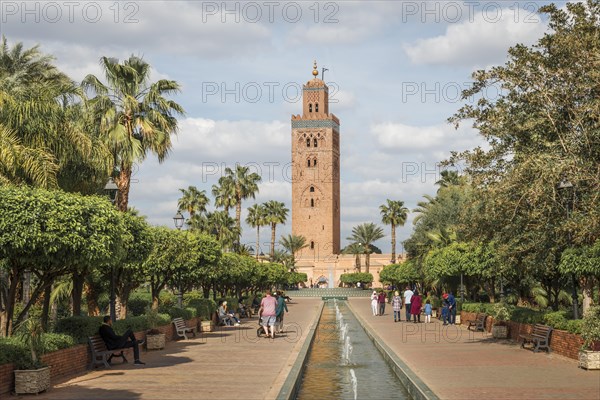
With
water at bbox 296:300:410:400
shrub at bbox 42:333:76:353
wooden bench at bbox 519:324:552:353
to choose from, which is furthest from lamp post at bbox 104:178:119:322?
wooden bench at bbox 519:324:552:353

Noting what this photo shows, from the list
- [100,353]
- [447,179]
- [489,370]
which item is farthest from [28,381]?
[447,179]

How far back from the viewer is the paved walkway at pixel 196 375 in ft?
40.5

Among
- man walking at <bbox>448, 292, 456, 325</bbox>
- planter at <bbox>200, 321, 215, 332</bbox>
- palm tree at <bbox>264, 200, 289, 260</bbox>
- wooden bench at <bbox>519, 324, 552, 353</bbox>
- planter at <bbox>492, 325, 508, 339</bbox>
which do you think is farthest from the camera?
palm tree at <bbox>264, 200, 289, 260</bbox>

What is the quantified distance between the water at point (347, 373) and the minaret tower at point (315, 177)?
10041 cm

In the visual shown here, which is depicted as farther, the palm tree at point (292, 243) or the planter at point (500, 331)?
the palm tree at point (292, 243)

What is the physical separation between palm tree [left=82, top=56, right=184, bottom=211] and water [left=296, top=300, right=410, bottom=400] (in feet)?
28.0

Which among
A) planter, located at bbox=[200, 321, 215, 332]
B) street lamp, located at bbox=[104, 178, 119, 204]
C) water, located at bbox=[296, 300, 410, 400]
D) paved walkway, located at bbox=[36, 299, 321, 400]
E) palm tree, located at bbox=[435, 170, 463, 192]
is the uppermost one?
palm tree, located at bbox=[435, 170, 463, 192]

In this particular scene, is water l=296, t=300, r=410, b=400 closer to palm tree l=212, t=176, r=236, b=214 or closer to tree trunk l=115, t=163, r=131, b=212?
tree trunk l=115, t=163, r=131, b=212

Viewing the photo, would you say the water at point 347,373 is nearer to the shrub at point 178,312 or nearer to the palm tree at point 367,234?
the shrub at point 178,312

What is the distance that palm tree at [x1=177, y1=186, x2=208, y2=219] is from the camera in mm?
72750

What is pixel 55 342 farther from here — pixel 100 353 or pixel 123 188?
pixel 123 188

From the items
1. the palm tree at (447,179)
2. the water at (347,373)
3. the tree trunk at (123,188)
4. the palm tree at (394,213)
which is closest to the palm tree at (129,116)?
the tree trunk at (123,188)

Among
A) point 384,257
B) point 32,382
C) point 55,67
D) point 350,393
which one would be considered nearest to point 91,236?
point 32,382

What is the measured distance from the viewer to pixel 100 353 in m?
16.0
